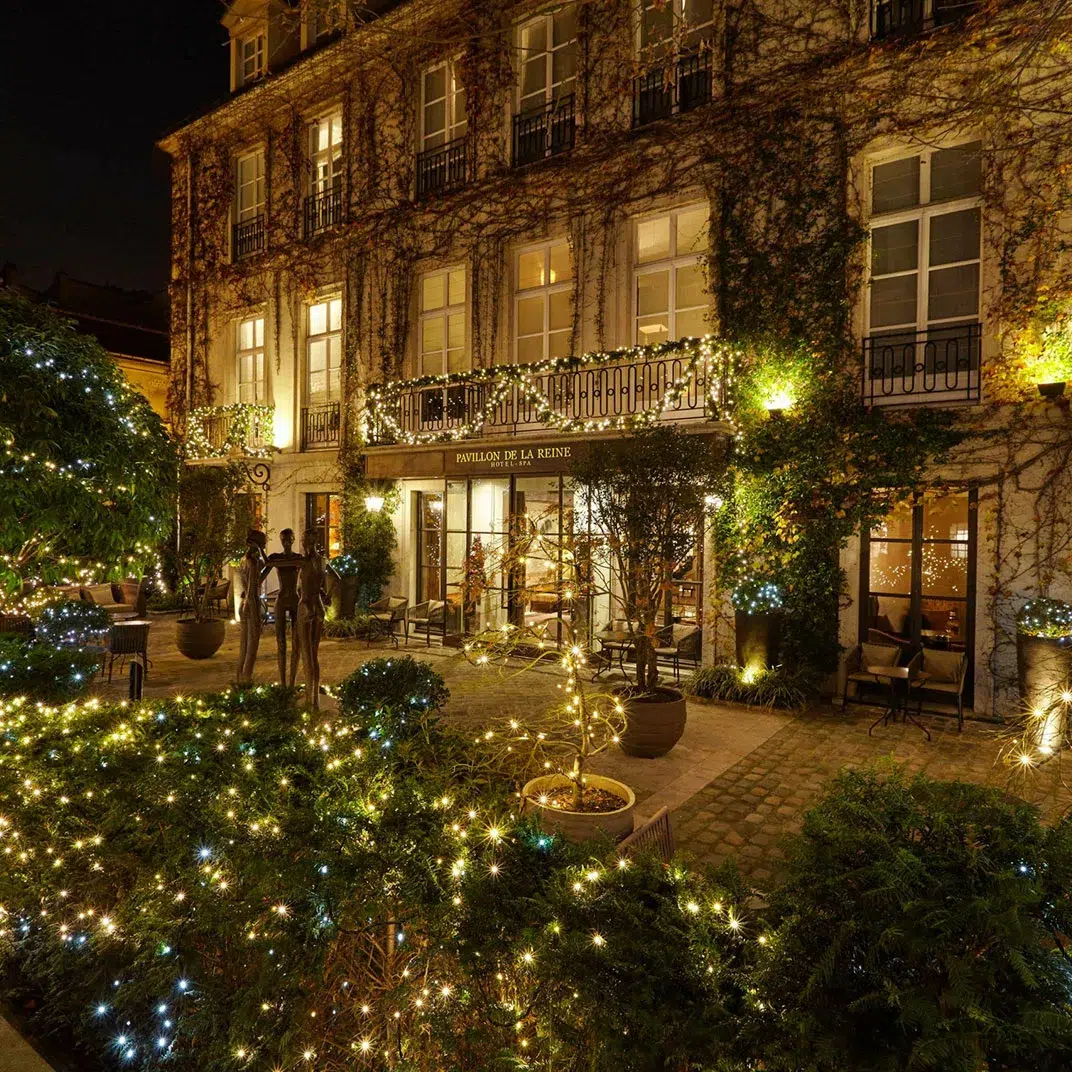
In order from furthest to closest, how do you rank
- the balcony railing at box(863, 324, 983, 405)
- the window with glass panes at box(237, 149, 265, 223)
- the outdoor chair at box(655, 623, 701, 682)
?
the window with glass panes at box(237, 149, 265, 223)
the outdoor chair at box(655, 623, 701, 682)
the balcony railing at box(863, 324, 983, 405)

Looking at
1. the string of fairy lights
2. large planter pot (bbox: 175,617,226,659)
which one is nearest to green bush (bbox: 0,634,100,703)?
the string of fairy lights

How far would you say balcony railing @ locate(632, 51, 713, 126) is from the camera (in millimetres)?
9789

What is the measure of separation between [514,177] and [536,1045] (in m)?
12.2

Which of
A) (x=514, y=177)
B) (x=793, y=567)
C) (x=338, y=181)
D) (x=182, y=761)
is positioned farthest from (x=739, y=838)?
(x=338, y=181)

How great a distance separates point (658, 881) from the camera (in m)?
2.22

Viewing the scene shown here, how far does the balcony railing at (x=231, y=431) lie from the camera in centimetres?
1531

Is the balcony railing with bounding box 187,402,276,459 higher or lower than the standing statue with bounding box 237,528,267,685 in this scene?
higher

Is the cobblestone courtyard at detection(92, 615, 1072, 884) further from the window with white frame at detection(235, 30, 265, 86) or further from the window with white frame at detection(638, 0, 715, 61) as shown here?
the window with white frame at detection(235, 30, 265, 86)

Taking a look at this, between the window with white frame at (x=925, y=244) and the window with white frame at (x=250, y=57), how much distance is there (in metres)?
14.4

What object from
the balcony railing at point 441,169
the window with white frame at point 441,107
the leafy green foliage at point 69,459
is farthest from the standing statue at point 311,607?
the window with white frame at point 441,107

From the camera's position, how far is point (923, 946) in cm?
162

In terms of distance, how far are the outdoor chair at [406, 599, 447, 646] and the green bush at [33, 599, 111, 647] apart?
4305mm

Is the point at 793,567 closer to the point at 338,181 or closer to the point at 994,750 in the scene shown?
the point at 994,750

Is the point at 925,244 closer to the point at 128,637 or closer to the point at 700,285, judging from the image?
the point at 700,285
